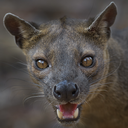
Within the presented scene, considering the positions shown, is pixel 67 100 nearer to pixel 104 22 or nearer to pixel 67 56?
pixel 67 56

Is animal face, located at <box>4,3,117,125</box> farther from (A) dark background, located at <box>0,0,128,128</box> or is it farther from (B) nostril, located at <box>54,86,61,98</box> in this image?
(A) dark background, located at <box>0,0,128,128</box>

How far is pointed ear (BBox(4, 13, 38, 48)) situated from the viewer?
3.68 m

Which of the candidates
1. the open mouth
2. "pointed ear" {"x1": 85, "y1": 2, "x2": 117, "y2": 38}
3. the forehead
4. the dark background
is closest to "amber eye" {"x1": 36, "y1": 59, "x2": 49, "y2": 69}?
the forehead

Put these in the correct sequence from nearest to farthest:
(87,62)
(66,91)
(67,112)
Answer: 1. (66,91)
2. (67,112)
3. (87,62)

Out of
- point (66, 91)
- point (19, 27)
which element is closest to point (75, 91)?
point (66, 91)

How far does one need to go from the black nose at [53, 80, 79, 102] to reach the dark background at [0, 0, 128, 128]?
0.90 meters

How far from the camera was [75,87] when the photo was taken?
3.03 meters

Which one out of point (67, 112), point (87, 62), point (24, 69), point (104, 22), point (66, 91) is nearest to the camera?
point (66, 91)

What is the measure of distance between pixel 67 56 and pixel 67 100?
61 centimetres

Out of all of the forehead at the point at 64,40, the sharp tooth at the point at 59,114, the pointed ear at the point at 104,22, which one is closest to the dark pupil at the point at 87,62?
the forehead at the point at 64,40

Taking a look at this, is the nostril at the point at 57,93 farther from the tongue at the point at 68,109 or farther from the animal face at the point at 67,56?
the tongue at the point at 68,109

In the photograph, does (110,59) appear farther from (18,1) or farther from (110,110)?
(18,1)

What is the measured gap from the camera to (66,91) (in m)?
2.97

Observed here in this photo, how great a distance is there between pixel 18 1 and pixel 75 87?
765 centimetres
